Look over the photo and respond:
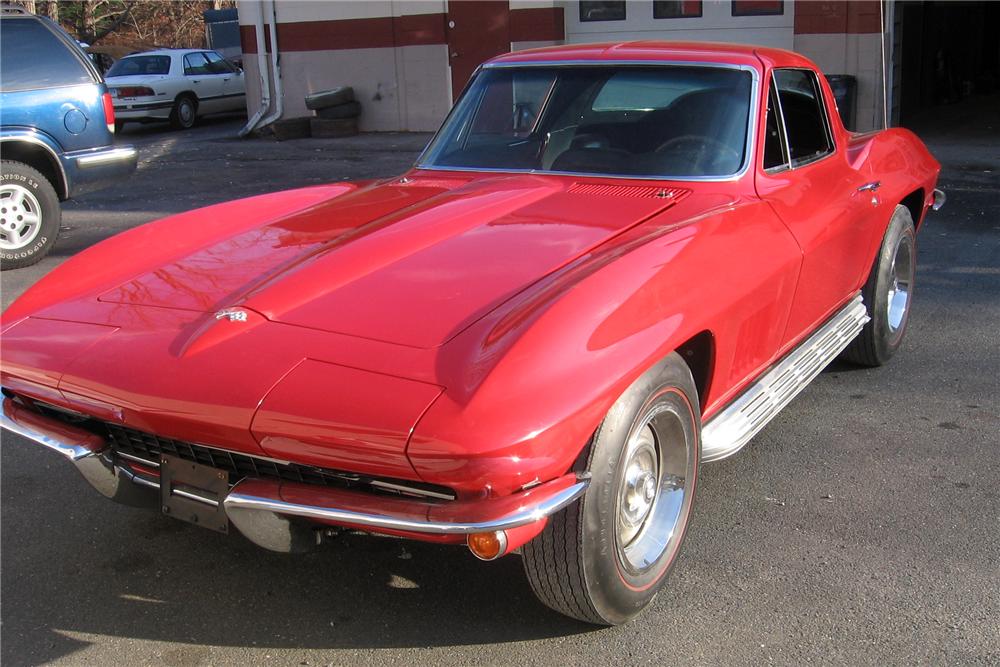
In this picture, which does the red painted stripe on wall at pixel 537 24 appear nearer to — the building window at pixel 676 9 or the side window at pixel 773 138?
the building window at pixel 676 9

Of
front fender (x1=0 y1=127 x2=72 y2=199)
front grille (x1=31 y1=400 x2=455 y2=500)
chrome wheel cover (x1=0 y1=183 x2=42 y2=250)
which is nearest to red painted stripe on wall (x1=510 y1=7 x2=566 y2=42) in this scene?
front fender (x1=0 y1=127 x2=72 y2=199)

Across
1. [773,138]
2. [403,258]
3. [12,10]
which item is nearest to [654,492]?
[403,258]

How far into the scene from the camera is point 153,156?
14.4m

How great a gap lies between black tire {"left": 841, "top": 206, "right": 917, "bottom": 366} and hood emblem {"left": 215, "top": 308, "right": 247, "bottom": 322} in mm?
3139

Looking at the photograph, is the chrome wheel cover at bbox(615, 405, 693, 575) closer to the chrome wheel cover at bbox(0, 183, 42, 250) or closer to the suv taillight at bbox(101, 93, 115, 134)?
the chrome wheel cover at bbox(0, 183, 42, 250)

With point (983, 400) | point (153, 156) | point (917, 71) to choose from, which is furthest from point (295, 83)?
point (983, 400)

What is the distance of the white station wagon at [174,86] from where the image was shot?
1780 cm

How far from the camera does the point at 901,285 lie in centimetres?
538

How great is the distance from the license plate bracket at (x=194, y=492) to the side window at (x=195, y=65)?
17.2m

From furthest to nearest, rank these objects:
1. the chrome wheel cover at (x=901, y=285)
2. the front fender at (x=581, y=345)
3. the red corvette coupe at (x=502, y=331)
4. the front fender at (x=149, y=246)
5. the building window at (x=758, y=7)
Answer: the building window at (x=758, y=7) < the chrome wheel cover at (x=901, y=285) < the front fender at (x=149, y=246) < the red corvette coupe at (x=502, y=331) < the front fender at (x=581, y=345)

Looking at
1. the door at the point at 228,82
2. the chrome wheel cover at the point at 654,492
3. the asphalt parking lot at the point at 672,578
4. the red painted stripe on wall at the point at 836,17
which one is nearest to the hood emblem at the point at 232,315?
the asphalt parking lot at the point at 672,578

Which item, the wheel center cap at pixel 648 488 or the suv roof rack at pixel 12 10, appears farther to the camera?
the suv roof rack at pixel 12 10

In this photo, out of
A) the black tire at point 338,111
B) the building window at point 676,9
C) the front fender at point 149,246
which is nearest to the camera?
the front fender at point 149,246

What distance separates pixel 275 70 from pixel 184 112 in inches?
112
